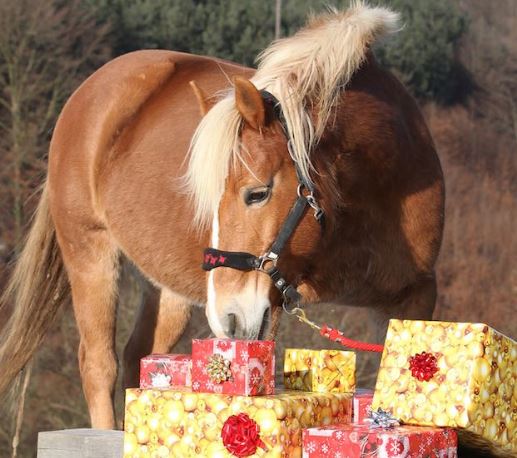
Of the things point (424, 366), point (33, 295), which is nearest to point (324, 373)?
point (424, 366)

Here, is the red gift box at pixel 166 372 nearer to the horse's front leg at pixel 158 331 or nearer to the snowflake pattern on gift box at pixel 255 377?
the snowflake pattern on gift box at pixel 255 377

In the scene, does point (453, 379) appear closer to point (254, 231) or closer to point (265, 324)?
point (265, 324)

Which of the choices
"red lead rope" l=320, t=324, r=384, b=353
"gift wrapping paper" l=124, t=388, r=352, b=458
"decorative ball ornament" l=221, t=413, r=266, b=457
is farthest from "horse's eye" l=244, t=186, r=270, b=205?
A: "decorative ball ornament" l=221, t=413, r=266, b=457

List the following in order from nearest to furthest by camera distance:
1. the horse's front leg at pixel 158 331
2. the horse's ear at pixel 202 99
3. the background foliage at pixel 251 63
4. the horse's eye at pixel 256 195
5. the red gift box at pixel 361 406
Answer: the red gift box at pixel 361 406, the horse's eye at pixel 256 195, the horse's ear at pixel 202 99, the horse's front leg at pixel 158 331, the background foliage at pixel 251 63

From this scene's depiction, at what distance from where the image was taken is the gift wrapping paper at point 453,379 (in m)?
2.79

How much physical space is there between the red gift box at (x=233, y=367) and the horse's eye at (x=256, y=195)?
0.91 m

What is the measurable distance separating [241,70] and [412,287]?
1.48 m

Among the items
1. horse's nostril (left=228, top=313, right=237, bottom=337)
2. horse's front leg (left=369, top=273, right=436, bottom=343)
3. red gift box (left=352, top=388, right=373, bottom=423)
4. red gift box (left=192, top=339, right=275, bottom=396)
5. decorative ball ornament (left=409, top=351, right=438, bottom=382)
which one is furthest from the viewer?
horse's front leg (left=369, top=273, right=436, bottom=343)

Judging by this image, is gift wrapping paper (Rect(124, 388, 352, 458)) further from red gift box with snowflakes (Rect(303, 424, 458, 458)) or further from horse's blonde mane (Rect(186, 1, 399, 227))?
horse's blonde mane (Rect(186, 1, 399, 227))

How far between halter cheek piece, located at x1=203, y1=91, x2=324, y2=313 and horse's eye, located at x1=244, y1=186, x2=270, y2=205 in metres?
0.13

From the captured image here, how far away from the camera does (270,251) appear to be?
387 cm

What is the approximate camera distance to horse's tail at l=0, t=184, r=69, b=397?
19.5 feet

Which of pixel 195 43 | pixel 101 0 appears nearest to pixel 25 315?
pixel 101 0

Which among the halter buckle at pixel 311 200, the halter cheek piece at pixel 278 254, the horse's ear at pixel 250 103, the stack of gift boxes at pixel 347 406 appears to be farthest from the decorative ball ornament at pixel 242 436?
the horse's ear at pixel 250 103
